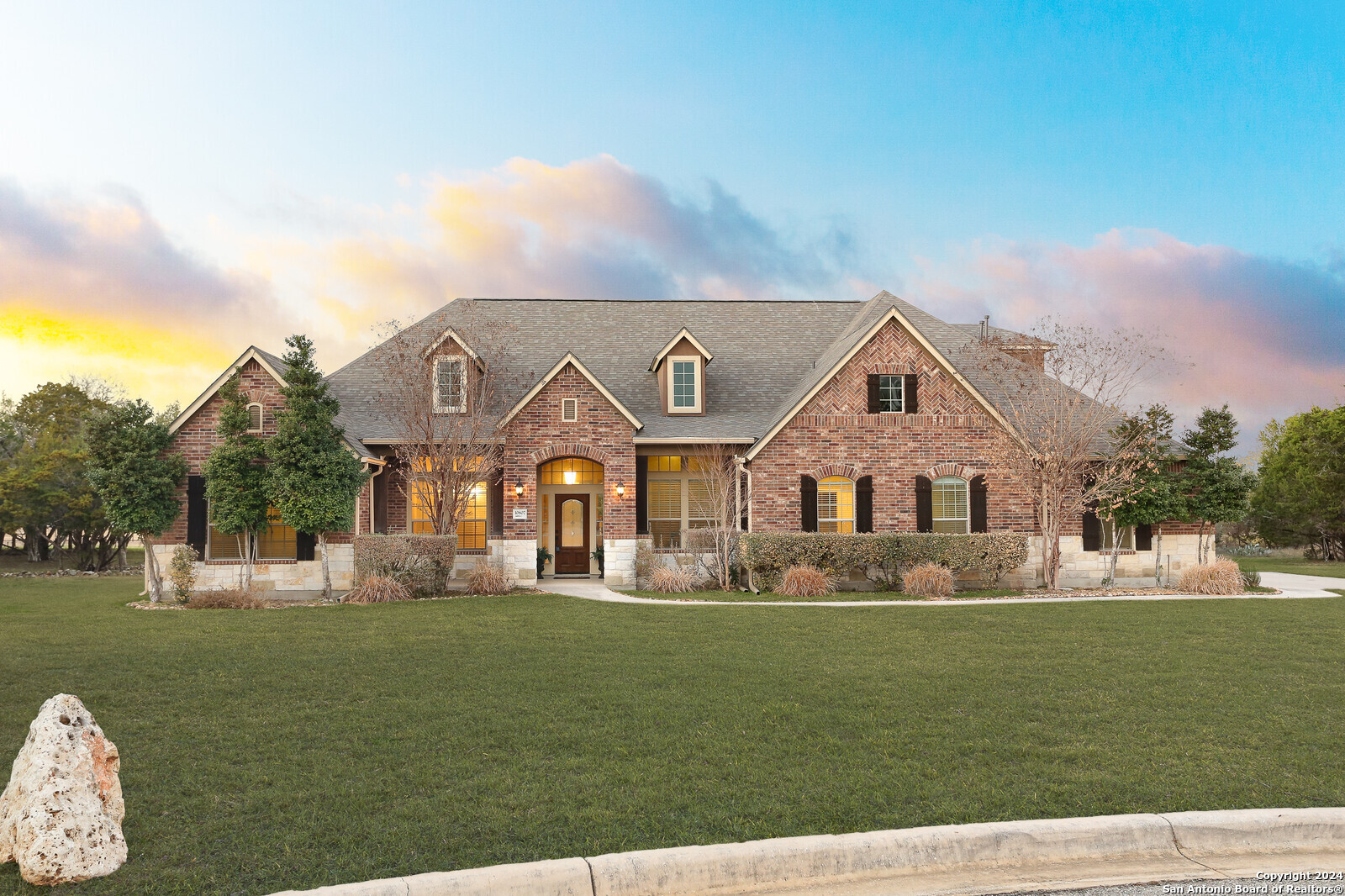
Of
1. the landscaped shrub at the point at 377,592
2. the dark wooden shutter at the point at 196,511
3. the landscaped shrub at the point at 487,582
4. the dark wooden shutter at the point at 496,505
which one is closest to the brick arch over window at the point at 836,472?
the dark wooden shutter at the point at 496,505

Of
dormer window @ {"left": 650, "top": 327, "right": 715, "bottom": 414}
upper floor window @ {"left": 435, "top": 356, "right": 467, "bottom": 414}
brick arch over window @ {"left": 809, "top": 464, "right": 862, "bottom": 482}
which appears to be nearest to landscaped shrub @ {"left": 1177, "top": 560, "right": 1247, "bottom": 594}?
brick arch over window @ {"left": 809, "top": 464, "right": 862, "bottom": 482}

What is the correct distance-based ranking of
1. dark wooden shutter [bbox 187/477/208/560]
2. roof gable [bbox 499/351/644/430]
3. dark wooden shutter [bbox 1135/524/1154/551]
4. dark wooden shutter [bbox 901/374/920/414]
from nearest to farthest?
dark wooden shutter [bbox 187/477/208/560], roof gable [bbox 499/351/644/430], dark wooden shutter [bbox 901/374/920/414], dark wooden shutter [bbox 1135/524/1154/551]

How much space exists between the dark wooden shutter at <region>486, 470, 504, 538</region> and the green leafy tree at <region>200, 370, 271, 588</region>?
5.16 meters

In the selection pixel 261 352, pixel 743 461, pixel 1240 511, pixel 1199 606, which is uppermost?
pixel 261 352

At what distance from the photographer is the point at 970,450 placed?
21.2 metres

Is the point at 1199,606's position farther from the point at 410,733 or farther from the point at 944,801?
the point at 410,733

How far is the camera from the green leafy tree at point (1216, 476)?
1978 centimetres

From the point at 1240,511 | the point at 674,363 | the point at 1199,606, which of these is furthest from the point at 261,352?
the point at 1240,511

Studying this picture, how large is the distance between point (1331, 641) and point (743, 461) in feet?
41.2

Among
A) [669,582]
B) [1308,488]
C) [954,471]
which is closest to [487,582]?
[669,582]

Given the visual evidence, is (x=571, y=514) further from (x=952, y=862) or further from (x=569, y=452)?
(x=952, y=862)

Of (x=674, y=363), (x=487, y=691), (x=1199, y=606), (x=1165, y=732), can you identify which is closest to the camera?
(x=1165, y=732)

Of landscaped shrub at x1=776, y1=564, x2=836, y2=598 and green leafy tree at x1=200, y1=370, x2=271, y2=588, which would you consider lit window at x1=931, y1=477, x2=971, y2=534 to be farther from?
green leafy tree at x1=200, y1=370, x2=271, y2=588

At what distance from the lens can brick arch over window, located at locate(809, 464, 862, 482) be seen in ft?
68.9
